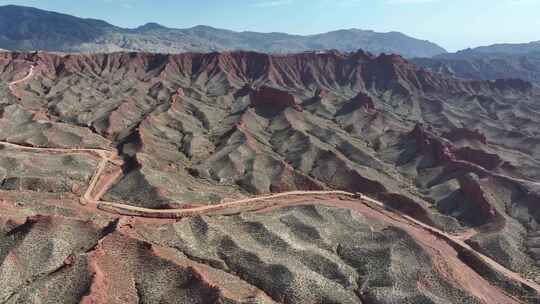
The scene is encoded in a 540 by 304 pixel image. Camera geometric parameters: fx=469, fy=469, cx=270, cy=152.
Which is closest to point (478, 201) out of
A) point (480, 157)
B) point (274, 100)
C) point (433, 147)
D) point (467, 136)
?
point (480, 157)

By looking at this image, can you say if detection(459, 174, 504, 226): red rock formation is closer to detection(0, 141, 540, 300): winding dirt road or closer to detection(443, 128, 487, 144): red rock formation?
detection(0, 141, 540, 300): winding dirt road

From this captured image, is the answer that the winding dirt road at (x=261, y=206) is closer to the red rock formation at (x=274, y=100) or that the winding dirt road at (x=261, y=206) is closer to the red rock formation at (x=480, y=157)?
the red rock formation at (x=480, y=157)

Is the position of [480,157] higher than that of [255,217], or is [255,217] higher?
[480,157]

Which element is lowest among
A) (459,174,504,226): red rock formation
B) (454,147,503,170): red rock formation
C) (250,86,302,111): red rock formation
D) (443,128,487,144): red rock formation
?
(459,174,504,226): red rock formation

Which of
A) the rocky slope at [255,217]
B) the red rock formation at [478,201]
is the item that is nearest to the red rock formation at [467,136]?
→ the rocky slope at [255,217]

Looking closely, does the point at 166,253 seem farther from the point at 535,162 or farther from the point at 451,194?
the point at 535,162

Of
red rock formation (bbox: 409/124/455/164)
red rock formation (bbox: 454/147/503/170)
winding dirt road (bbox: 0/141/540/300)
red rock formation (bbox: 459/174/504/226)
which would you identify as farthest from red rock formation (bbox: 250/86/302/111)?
red rock formation (bbox: 459/174/504/226)

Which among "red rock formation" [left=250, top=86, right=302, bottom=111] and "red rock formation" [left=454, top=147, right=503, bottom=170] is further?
"red rock formation" [left=250, top=86, right=302, bottom=111]

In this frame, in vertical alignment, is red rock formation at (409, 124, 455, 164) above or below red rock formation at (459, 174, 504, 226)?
above

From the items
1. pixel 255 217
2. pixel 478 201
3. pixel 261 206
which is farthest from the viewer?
pixel 478 201

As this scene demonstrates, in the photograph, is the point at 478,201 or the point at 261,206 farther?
the point at 478,201

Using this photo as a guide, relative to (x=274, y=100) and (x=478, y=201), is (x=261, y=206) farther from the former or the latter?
(x=274, y=100)

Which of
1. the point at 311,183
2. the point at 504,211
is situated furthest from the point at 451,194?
the point at 311,183
